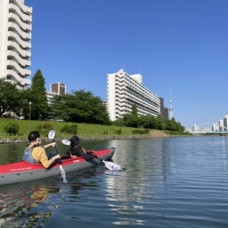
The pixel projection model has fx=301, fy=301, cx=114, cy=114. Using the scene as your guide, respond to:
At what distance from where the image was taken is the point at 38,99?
234 ft

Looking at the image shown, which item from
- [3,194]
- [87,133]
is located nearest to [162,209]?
[3,194]

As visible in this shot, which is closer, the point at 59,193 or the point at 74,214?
the point at 74,214

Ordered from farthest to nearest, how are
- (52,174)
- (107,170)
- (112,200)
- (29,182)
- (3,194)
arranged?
(107,170) → (52,174) → (29,182) → (3,194) → (112,200)

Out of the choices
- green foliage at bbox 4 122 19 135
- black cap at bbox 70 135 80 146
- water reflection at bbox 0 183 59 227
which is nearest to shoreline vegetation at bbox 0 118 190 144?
green foliage at bbox 4 122 19 135

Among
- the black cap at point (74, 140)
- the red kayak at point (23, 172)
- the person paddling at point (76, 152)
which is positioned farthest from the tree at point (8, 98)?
the red kayak at point (23, 172)

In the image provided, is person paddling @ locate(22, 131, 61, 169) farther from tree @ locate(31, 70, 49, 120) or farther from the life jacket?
A: tree @ locate(31, 70, 49, 120)

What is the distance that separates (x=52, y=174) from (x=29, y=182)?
1.40m

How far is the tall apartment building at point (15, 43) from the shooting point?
7962 centimetres

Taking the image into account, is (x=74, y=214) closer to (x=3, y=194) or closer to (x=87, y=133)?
(x=3, y=194)

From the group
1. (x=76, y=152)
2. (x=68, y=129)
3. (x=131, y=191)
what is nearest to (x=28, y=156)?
(x=76, y=152)

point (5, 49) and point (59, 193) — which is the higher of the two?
point (5, 49)

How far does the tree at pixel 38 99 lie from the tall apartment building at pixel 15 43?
449 cm

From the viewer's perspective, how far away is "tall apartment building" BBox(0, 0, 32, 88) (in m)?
79.6

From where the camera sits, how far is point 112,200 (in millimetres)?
9594
